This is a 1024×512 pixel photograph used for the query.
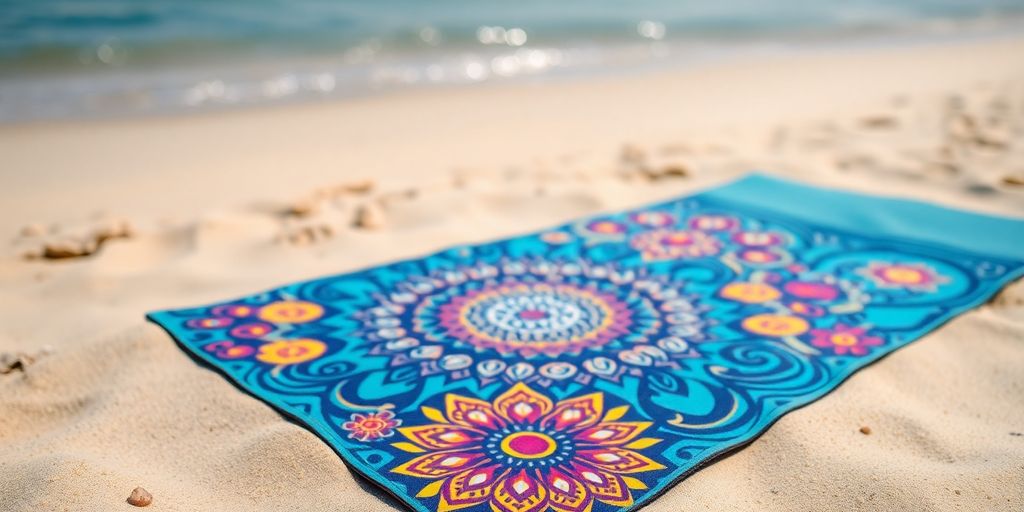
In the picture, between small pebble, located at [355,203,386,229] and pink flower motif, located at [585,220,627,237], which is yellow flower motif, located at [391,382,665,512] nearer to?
pink flower motif, located at [585,220,627,237]

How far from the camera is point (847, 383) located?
5.65 feet

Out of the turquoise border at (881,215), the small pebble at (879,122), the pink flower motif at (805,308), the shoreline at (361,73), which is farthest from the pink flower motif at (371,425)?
the shoreline at (361,73)

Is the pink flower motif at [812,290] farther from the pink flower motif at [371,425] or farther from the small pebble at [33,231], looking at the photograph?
the small pebble at [33,231]

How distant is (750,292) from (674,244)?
36 cm

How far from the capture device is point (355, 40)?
7293mm

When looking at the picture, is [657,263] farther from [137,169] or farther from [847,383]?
[137,169]

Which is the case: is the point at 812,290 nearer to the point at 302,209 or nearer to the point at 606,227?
the point at 606,227

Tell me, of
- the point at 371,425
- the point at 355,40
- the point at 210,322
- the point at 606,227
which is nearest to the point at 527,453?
the point at 371,425

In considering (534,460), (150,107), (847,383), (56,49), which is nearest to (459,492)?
(534,460)

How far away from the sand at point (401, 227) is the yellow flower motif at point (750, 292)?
35cm

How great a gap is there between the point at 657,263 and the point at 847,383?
0.70 m

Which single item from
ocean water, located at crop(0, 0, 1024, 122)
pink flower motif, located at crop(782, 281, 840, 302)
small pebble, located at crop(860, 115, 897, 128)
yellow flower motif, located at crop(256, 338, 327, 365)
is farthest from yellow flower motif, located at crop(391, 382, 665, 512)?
ocean water, located at crop(0, 0, 1024, 122)

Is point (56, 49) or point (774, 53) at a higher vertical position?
point (56, 49)

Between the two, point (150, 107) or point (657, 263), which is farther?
point (150, 107)
